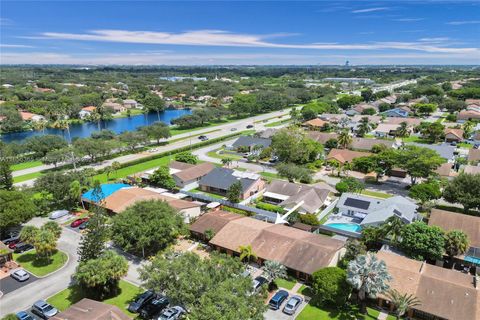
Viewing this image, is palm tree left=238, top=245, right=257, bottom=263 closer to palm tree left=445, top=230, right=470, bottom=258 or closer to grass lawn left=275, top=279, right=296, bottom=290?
grass lawn left=275, top=279, right=296, bottom=290

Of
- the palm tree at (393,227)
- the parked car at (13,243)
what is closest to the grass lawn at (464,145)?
the palm tree at (393,227)

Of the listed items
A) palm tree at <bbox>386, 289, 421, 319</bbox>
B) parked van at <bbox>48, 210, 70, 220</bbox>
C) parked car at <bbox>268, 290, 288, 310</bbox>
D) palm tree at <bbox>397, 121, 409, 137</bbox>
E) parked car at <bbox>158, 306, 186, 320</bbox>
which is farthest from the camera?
palm tree at <bbox>397, 121, 409, 137</bbox>

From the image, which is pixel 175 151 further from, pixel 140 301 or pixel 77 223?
pixel 140 301

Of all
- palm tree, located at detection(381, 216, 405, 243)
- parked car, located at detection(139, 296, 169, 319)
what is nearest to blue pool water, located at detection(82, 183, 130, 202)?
parked car, located at detection(139, 296, 169, 319)

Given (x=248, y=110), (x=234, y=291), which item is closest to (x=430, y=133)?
(x=248, y=110)

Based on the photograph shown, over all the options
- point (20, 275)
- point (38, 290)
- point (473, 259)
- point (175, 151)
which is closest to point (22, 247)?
point (20, 275)

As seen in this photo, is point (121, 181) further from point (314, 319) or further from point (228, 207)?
point (314, 319)

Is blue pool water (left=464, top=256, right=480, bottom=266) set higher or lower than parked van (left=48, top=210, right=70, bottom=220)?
higher
